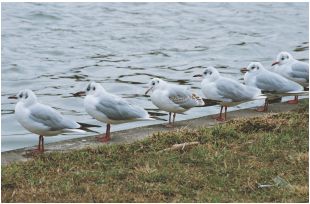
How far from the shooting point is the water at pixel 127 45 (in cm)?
1236

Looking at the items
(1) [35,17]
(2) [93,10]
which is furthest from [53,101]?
(2) [93,10]

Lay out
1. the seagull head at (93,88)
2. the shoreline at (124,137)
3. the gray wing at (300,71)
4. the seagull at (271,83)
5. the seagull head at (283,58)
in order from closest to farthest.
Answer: the shoreline at (124,137), the seagull head at (93,88), the seagull at (271,83), the gray wing at (300,71), the seagull head at (283,58)

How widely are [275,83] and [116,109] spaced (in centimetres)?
253

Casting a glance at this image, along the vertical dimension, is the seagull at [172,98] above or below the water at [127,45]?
above

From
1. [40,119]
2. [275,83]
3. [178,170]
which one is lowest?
[178,170]

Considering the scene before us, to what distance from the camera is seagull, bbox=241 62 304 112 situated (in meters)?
9.33

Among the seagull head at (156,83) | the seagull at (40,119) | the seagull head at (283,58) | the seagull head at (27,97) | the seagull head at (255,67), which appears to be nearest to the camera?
the seagull at (40,119)

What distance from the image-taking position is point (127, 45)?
16219mm

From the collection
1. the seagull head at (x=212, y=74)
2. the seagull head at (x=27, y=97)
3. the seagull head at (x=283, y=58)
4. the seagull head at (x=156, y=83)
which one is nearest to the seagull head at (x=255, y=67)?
the seagull head at (x=212, y=74)

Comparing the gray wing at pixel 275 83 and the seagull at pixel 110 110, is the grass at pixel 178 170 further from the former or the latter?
the gray wing at pixel 275 83

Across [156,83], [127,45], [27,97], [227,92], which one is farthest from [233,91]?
[127,45]

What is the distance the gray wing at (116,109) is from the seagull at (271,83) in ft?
6.96

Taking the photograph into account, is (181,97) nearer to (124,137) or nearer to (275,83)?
(124,137)

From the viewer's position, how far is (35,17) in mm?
18250
